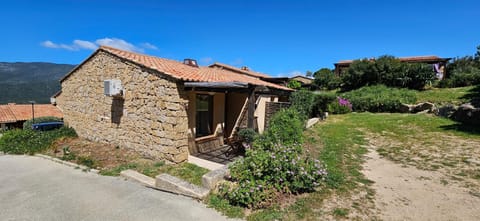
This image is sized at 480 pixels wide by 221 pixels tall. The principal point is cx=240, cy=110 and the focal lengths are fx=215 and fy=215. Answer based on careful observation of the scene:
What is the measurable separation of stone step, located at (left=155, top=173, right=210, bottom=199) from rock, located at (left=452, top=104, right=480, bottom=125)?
45.8 ft

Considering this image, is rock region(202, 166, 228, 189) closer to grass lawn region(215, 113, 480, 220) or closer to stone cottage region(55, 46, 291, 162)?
grass lawn region(215, 113, 480, 220)

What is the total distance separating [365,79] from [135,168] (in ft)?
86.2

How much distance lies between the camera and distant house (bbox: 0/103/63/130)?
25.7 meters

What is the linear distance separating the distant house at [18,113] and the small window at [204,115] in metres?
25.3

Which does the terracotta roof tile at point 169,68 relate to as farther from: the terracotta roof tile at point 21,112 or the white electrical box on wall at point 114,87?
the terracotta roof tile at point 21,112

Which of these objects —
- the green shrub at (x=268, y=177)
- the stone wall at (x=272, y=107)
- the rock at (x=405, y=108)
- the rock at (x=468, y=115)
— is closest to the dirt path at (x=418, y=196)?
the green shrub at (x=268, y=177)

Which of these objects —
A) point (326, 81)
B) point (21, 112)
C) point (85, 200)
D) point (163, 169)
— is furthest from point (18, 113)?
point (326, 81)

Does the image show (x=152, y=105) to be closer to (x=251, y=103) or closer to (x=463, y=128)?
(x=251, y=103)

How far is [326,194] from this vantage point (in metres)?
4.58

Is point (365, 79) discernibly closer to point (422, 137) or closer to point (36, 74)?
point (422, 137)

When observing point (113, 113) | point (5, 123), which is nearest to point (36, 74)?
point (5, 123)

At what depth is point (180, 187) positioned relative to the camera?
15.9 ft

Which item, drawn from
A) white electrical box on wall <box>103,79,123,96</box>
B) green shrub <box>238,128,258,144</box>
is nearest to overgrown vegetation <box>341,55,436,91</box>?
green shrub <box>238,128,258,144</box>

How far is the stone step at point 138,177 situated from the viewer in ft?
18.1
